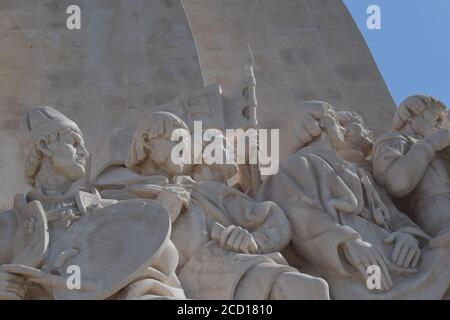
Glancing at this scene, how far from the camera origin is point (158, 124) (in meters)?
9.27

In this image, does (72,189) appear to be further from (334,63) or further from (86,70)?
(334,63)

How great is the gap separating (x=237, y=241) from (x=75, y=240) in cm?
98

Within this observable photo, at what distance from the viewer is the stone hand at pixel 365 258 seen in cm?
852

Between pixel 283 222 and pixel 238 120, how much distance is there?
1.85m

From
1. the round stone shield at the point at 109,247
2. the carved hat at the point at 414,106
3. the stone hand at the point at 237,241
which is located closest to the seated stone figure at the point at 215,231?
the stone hand at the point at 237,241

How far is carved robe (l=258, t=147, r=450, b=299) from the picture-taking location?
338 inches

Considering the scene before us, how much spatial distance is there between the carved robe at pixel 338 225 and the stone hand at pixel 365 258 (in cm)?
4

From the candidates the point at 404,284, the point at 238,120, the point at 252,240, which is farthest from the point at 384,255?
the point at 238,120

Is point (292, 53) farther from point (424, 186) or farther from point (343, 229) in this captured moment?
point (343, 229)

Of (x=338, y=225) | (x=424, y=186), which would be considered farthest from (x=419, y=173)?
(x=338, y=225)

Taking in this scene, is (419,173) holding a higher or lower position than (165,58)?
higher

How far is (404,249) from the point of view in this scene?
8750 mm

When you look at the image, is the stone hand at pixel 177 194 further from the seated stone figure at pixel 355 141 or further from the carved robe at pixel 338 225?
the seated stone figure at pixel 355 141

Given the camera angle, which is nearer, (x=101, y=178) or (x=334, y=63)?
(x=101, y=178)
